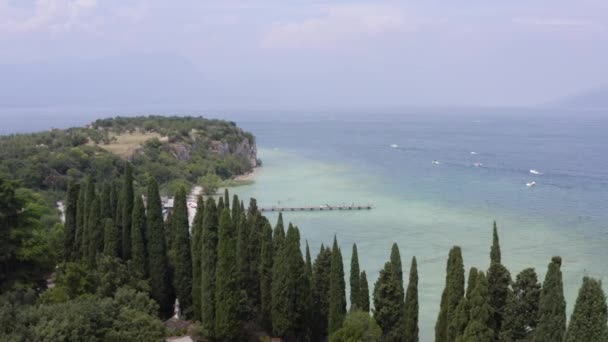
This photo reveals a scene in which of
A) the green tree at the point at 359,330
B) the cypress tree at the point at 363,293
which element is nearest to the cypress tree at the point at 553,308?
the green tree at the point at 359,330

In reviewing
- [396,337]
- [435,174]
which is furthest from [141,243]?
[435,174]

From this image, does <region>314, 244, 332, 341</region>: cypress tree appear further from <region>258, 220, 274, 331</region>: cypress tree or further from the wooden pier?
the wooden pier

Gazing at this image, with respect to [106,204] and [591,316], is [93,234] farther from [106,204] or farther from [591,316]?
[591,316]

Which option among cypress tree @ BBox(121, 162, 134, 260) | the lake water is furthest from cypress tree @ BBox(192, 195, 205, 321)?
the lake water

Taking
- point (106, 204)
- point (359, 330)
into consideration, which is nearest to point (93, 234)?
point (106, 204)

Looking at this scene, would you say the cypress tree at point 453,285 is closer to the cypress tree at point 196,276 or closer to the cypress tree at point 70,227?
the cypress tree at point 196,276

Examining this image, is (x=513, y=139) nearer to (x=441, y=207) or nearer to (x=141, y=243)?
(x=441, y=207)
